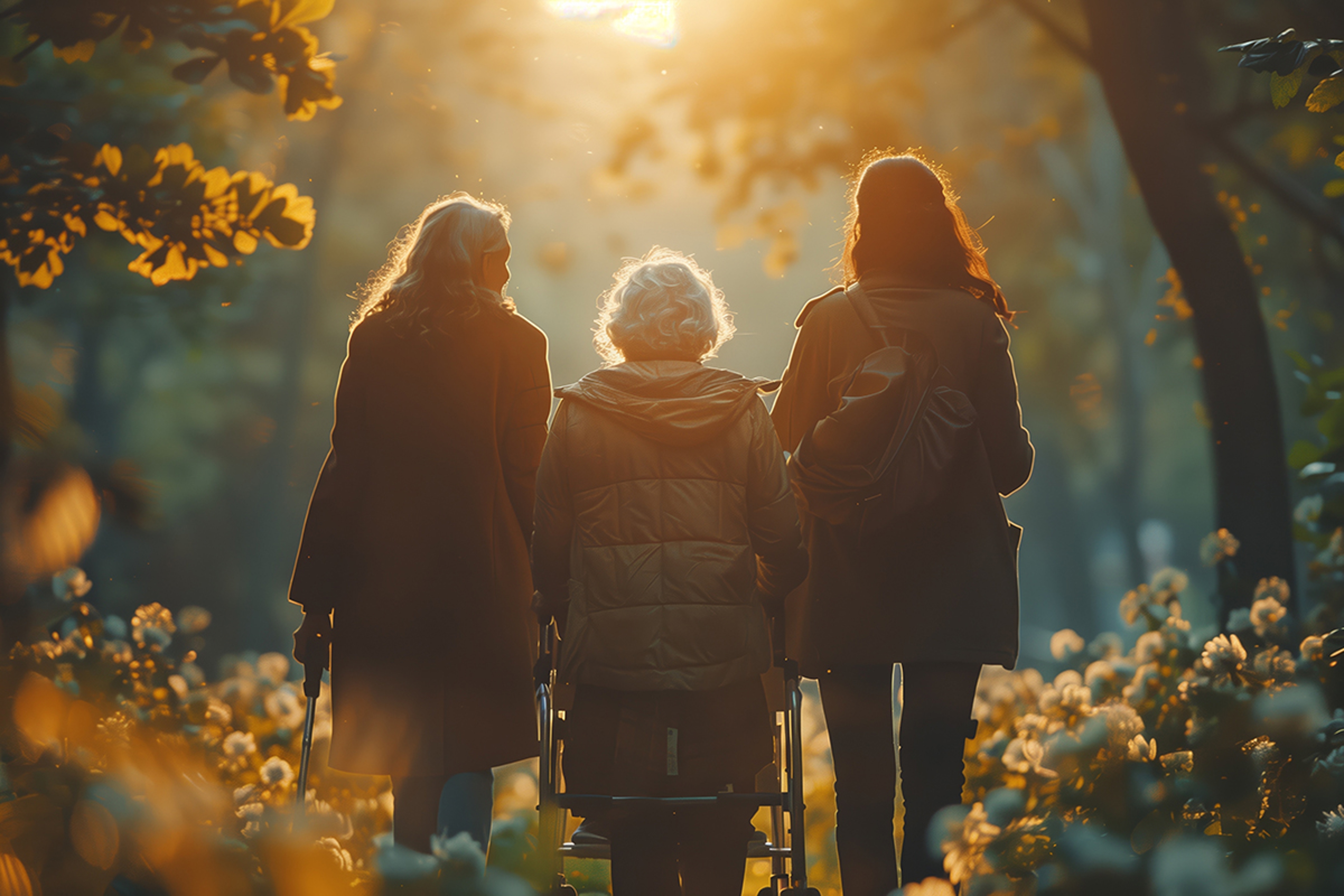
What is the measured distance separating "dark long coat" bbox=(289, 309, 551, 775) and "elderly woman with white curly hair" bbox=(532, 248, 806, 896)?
464mm

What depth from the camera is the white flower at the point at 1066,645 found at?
237 inches

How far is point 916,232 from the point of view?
3.28m

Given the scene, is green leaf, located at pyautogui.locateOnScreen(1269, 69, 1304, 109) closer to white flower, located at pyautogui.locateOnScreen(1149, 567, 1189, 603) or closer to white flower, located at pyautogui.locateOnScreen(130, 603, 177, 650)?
white flower, located at pyautogui.locateOnScreen(1149, 567, 1189, 603)

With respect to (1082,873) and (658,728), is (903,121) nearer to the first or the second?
(658,728)

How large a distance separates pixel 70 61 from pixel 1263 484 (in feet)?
15.4

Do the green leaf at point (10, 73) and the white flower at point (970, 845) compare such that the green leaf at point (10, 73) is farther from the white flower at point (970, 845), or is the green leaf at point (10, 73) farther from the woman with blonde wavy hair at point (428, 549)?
the white flower at point (970, 845)

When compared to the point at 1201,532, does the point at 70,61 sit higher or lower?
lower

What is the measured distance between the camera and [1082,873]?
5.93 ft

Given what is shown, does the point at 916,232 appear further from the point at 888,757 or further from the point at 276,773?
the point at 276,773

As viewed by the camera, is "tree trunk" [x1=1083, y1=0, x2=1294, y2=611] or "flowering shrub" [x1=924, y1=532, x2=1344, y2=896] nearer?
"flowering shrub" [x1=924, y1=532, x2=1344, y2=896]

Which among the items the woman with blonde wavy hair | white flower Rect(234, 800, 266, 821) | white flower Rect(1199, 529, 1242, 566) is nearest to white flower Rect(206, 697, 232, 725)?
the woman with blonde wavy hair

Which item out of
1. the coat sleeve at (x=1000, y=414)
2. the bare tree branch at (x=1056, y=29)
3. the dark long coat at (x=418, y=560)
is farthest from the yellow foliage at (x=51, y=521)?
the bare tree branch at (x=1056, y=29)

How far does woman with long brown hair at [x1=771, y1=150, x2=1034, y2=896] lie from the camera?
10.1 ft

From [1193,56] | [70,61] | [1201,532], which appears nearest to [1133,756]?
[70,61]
